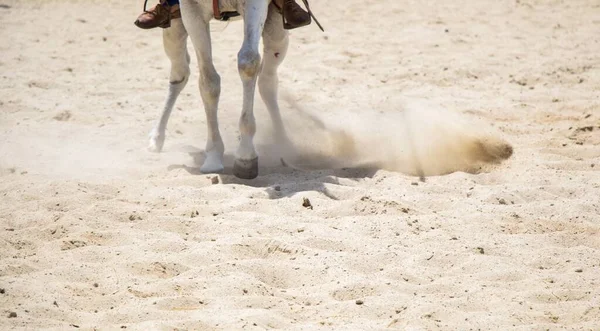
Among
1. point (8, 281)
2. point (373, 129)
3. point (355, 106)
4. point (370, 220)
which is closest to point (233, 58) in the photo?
point (355, 106)

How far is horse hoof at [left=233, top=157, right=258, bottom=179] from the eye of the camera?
6.82m

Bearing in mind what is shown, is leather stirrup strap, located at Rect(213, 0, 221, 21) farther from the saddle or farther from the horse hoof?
the horse hoof

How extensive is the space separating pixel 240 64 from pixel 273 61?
813 mm

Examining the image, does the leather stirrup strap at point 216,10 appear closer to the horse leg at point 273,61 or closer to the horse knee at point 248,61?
the horse knee at point 248,61

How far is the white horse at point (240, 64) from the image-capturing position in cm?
670

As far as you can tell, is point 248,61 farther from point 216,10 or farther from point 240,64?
point 216,10

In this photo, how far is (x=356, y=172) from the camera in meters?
6.96

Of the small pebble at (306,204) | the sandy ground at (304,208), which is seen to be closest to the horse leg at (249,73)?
the sandy ground at (304,208)

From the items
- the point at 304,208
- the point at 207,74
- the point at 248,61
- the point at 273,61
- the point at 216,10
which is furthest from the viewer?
the point at 273,61

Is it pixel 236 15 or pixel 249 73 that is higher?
pixel 236 15

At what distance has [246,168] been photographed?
22.4 ft

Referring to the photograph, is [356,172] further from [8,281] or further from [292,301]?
[8,281]

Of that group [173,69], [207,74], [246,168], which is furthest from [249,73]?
[173,69]

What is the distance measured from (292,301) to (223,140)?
3.32 metres
